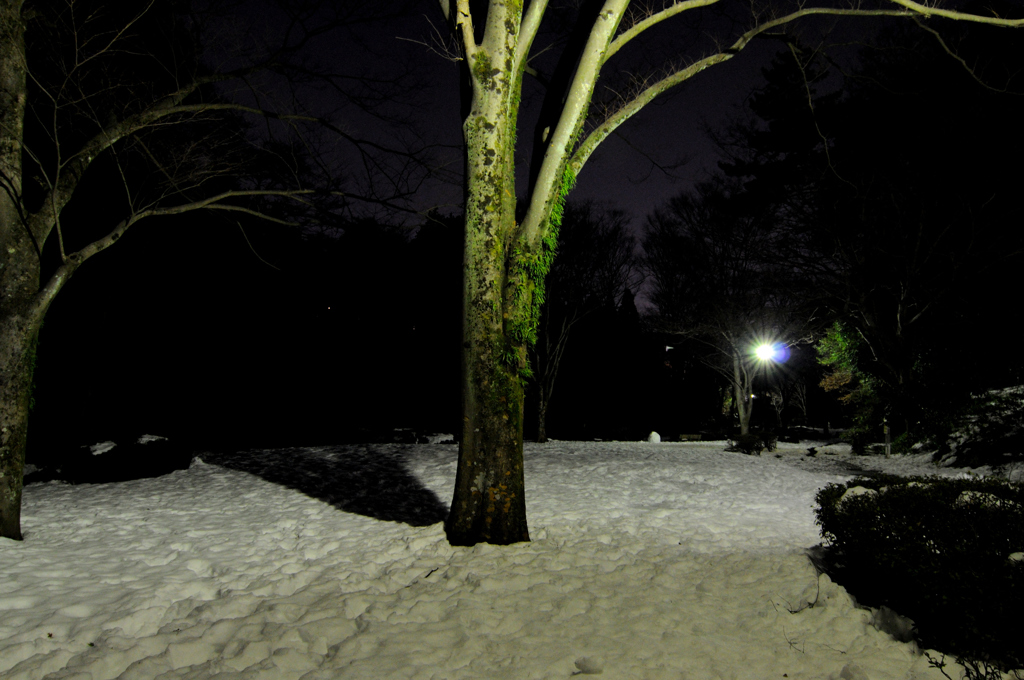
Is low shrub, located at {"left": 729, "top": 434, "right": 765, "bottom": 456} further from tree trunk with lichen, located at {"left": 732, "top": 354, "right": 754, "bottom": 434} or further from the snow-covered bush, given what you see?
tree trunk with lichen, located at {"left": 732, "top": 354, "right": 754, "bottom": 434}

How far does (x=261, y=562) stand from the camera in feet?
14.2

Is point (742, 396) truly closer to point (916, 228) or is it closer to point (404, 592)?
point (916, 228)

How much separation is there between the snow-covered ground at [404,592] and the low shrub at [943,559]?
0.24 meters

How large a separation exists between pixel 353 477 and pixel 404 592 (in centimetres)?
424

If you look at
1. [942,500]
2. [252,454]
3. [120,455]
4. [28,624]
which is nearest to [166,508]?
[120,455]

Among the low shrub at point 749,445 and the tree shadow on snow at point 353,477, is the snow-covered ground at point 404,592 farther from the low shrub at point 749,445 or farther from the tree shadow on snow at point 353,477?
the low shrub at point 749,445

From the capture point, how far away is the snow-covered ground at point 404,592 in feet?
9.13

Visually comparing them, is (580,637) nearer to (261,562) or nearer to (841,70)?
(261,562)

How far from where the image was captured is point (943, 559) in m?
2.93

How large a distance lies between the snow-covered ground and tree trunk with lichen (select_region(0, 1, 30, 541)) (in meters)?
0.62

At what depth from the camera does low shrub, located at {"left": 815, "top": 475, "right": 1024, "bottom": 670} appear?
2633mm

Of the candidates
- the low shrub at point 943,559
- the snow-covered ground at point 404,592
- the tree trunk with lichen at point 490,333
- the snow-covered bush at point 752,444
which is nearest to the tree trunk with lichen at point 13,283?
the snow-covered ground at point 404,592

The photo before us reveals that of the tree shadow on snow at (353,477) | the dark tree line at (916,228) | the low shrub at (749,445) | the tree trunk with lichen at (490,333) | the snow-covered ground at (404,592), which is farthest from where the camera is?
the low shrub at (749,445)

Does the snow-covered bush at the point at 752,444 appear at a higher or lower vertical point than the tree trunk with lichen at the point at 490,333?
lower
